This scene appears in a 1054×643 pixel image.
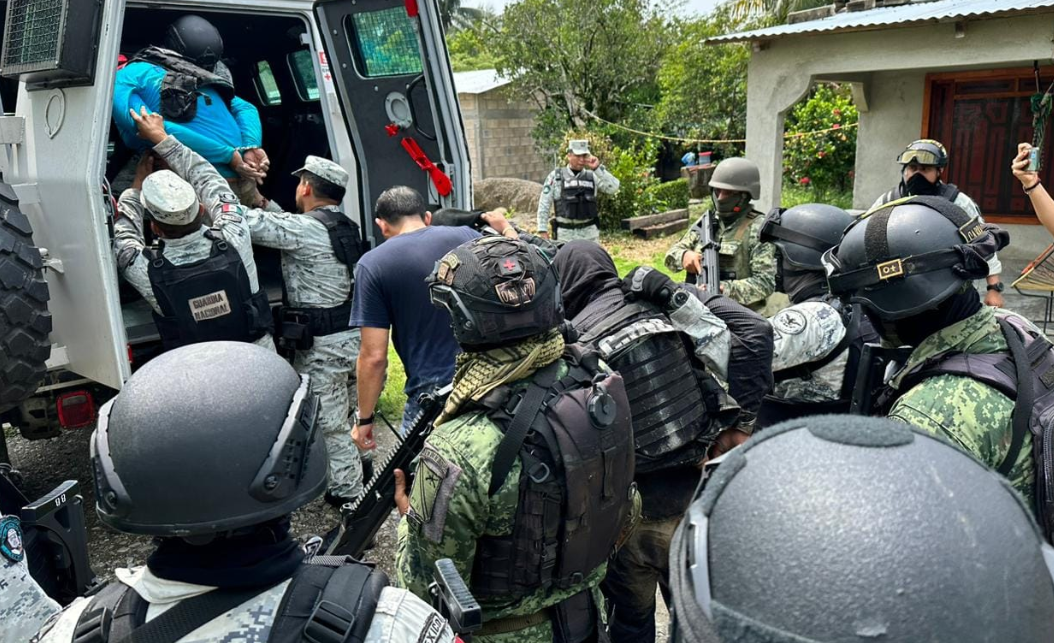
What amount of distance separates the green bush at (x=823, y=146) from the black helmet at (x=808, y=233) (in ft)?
41.5

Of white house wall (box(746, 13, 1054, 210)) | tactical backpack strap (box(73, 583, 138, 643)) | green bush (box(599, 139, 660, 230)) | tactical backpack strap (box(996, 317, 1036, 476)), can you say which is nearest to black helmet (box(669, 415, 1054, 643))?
tactical backpack strap (box(73, 583, 138, 643))

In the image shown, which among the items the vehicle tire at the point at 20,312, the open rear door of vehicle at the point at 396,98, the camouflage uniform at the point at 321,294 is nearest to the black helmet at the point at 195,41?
the open rear door of vehicle at the point at 396,98

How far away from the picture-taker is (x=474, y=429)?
6.57 feet

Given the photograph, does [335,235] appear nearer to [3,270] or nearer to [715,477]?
[3,270]

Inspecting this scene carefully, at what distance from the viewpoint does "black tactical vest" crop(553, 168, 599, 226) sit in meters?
8.80

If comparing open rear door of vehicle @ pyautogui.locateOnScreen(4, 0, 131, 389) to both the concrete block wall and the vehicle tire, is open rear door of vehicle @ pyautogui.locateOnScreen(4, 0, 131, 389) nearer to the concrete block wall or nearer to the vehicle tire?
the vehicle tire

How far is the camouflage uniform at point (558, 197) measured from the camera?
8.91 meters

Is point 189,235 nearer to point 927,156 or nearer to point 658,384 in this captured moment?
point 658,384

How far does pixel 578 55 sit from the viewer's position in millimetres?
18156

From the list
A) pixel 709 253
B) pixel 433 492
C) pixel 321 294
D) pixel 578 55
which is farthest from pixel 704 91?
pixel 433 492

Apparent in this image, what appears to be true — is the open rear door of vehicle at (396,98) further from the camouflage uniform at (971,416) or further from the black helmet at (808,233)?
the camouflage uniform at (971,416)

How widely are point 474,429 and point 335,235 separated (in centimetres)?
238

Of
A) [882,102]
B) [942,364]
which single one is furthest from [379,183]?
[882,102]

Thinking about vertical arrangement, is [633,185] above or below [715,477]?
below
